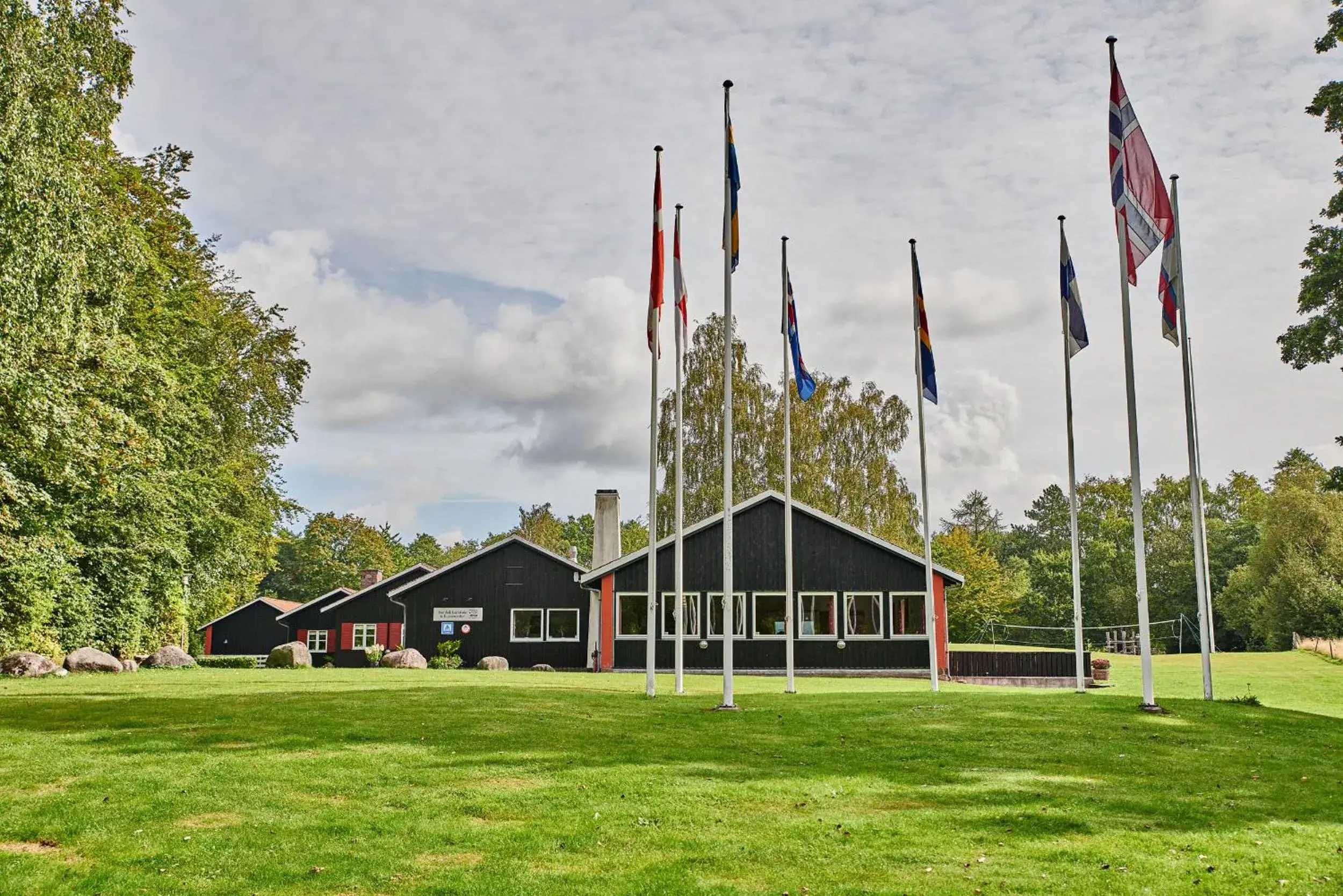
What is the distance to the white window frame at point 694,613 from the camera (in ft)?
105

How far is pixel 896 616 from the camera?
106 feet

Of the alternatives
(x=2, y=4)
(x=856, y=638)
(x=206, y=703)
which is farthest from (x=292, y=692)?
(x=856, y=638)

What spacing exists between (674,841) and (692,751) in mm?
3618

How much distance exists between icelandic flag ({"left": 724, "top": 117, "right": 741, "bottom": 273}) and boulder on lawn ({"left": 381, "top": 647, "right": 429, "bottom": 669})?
21326mm

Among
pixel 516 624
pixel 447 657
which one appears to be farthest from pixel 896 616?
pixel 447 657

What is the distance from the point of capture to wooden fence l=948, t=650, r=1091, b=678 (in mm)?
29734

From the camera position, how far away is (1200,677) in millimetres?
30453

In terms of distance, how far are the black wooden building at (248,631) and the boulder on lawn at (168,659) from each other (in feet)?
86.5

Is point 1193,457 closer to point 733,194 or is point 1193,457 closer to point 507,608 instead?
point 733,194

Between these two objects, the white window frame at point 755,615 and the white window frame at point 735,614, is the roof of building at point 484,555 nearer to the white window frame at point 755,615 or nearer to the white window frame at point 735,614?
the white window frame at point 735,614

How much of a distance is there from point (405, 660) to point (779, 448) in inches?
743

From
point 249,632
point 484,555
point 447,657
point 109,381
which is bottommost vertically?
point 249,632

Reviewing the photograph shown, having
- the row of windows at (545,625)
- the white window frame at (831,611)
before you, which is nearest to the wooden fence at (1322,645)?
the white window frame at (831,611)

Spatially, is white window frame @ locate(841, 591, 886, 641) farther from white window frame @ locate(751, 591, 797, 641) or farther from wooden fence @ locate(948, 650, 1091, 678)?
wooden fence @ locate(948, 650, 1091, 678)
